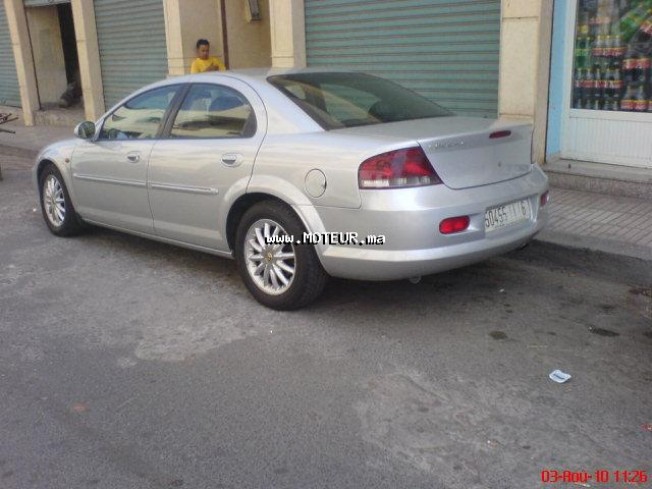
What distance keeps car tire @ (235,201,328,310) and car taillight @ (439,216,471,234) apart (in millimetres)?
836

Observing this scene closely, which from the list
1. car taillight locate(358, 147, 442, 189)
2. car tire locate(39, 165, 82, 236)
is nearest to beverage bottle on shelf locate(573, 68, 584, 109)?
car taillight locate(358, 147, 442, 189)

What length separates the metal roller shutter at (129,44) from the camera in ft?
44.0

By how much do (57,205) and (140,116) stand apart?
159 cm

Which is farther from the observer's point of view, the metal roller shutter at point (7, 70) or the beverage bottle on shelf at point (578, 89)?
the metal roller shutter at point (7, 70)

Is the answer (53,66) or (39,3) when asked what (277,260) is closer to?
(39,3)

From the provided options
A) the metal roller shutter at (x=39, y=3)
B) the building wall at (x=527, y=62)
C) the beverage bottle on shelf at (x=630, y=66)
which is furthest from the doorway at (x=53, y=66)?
the beverage bottle on shelf at (x=630, y=66)

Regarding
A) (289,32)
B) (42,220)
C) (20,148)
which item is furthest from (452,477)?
(20,148)

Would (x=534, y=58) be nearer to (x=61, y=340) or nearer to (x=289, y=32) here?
(x=289, y=32)

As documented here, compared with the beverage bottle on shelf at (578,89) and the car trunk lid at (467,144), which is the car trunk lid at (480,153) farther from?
the beverage bottle on shelf at (578,89)

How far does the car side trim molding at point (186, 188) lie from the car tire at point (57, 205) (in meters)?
1.59

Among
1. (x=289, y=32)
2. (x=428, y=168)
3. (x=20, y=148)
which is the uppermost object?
(x=289, y=32)

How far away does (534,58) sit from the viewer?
747 centimetres

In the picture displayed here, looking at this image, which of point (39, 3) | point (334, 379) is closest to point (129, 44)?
point (39, 3)

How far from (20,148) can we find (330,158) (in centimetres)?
1083
